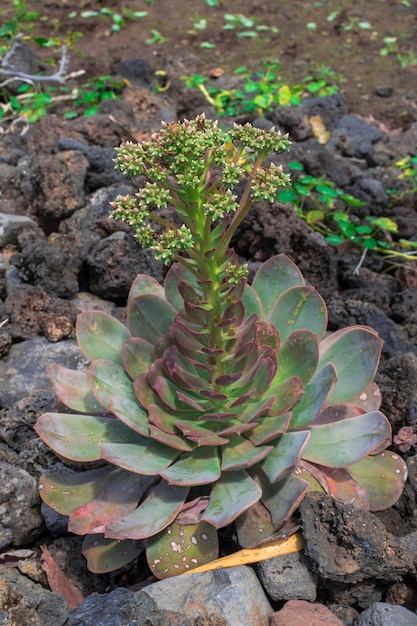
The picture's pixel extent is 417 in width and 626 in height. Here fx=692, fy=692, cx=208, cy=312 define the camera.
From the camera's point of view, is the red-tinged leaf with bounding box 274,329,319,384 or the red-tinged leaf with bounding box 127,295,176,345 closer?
the red-tinged leaf with bounding box 274,329,319,384

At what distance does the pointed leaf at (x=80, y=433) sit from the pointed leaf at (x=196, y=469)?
24 centimetres

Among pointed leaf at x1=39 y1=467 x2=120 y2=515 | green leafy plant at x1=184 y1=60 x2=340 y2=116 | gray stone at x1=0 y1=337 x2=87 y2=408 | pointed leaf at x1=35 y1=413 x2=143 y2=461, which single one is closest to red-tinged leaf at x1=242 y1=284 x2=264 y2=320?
pointed leaf at x1=35 y1=413 x2=143 y2=461

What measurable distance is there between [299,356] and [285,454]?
1.33ft

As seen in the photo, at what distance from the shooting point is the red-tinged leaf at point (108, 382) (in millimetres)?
2355

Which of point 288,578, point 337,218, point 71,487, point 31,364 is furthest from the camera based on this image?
point 337,218

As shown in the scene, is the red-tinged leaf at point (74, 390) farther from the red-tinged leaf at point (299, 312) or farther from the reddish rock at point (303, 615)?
the reddish rock at point (303, 615)

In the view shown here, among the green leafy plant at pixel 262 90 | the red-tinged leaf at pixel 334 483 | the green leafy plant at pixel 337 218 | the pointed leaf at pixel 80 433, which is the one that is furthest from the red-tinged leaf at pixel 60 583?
the green leafy plant at pixel 262 90

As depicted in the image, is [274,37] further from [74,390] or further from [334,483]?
[334,483]

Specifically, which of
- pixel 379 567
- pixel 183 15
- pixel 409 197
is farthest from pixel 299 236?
pixel 183 15

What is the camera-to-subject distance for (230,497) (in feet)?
7.02

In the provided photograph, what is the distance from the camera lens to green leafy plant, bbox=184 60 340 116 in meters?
4.92

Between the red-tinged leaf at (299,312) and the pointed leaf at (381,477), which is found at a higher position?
the red-tinged leaf at (299,312)

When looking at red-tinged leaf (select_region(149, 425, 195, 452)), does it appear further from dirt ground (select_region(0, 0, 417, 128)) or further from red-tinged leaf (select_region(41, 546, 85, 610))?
dirt ground (select_region(0, 0, 417, 128))

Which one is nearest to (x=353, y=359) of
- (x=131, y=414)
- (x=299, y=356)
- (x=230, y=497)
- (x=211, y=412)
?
(x=299, y=356)
